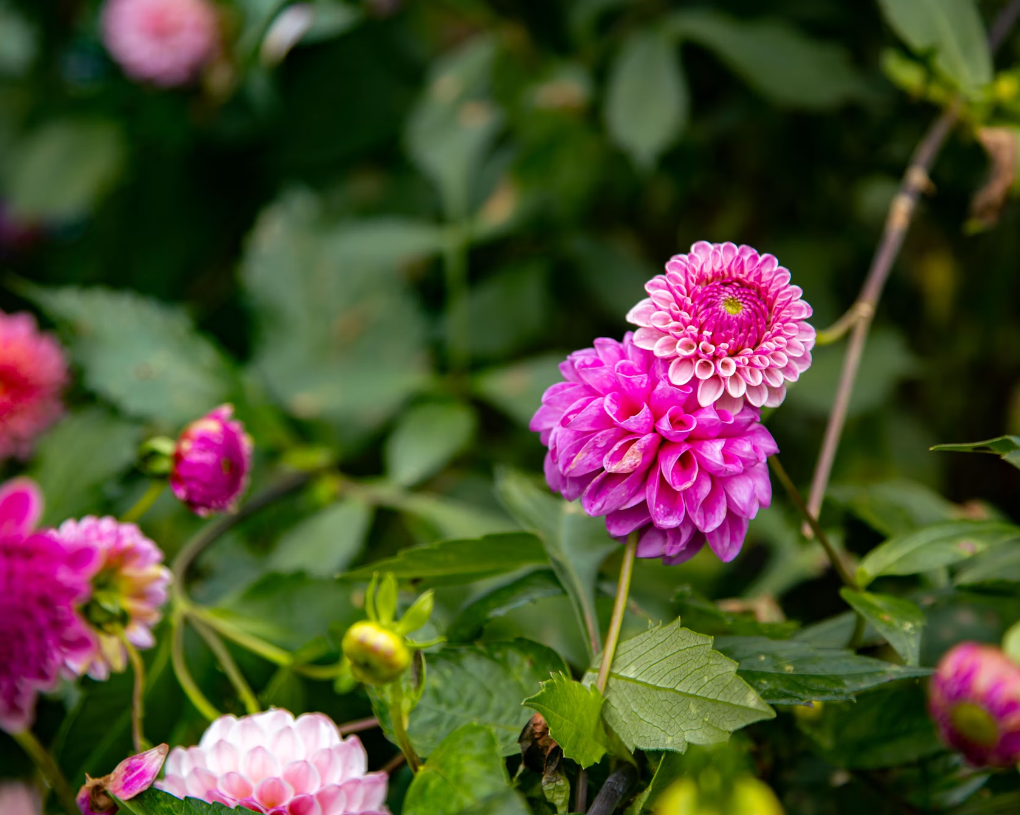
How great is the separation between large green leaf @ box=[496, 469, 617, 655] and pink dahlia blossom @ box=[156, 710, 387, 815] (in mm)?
114

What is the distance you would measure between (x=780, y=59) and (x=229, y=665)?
2.31 feet

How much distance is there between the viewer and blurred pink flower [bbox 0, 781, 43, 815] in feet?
1.81

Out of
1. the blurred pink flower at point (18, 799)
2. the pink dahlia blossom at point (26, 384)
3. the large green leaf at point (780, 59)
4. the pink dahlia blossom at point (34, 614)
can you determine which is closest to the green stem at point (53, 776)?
the pink dahlia blossom at point (34, 614)

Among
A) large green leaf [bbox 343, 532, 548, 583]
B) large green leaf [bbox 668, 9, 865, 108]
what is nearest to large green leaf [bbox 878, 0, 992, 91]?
large green leaf [bbox 668, 9, 865, 108]

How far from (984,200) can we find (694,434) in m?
0.39

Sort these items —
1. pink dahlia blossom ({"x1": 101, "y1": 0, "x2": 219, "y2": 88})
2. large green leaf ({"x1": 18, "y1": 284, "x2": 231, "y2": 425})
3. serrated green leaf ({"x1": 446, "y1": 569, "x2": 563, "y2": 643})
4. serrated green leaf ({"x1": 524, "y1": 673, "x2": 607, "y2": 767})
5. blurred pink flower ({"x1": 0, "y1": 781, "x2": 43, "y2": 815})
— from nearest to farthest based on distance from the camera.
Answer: serrated green leaf ({"x1": 524, "y1": 673, "x2": 607, "y2": 767}), serrated green leaf ({"x1": 446, "y1": 569, "x2": 563, "y2": 643}), blurred pink flower ({"x1": 0, "y1": 781, "x2": 43, "y2": 815}), large green leaf ({"x1": 18, "y1": 284, "x2": 231, "y2": 425}), pink dahlia blossom ({"x1": 101, "y1": 0, "x2": 219, "y2": 88})

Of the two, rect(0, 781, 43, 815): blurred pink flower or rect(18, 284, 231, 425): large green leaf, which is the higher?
rect(18, 284, 231, 425): large green leaf

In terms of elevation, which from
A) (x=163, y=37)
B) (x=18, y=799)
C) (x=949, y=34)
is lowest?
(x=18, y=799)

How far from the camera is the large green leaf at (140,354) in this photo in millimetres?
692

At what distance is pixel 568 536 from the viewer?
444 mm

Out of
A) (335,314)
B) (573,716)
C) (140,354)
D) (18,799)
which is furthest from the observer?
(335,314)

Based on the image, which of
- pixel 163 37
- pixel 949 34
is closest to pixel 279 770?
pixel 949 34

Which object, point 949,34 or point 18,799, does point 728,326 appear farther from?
point 18,799

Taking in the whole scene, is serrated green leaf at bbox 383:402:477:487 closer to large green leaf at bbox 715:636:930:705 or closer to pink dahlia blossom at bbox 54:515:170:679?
pink dahlia blossom at bbox 54:515:170:679
